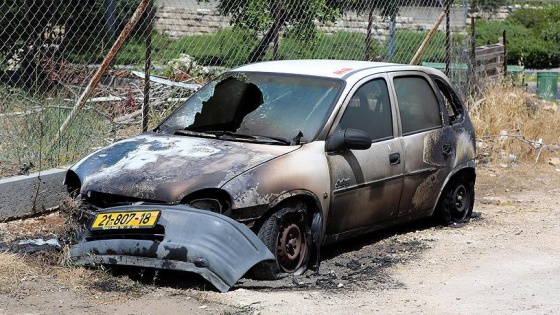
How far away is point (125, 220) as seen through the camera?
651 centimetres

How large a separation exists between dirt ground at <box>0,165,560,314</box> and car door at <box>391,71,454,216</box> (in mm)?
407

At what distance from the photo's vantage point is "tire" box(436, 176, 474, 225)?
895 centimetres

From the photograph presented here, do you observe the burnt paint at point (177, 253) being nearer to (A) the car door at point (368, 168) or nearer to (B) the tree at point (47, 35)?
(A) the car door at point (368, 168)

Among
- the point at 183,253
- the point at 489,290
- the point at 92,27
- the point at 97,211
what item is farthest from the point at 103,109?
the point at 489,290

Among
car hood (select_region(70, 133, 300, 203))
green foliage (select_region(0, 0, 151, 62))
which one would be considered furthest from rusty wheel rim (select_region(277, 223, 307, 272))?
green foliage (select_region(0, 0, 151, 62))

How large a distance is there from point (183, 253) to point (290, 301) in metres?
0.77

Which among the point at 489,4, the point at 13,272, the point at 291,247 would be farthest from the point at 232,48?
the point at 489,4

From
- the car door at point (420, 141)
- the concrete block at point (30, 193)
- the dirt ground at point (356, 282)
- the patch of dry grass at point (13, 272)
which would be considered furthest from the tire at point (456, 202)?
the patch of dry grass at point (13, 272)

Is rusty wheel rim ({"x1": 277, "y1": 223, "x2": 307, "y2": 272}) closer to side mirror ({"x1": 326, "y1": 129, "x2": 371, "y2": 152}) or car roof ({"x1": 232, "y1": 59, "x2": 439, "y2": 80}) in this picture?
side mirror ({"x1": 326, "y1": 129, "x2": 371, "y2": 152})

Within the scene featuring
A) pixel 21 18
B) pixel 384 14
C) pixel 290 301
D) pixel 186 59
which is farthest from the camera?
pixel 384 14

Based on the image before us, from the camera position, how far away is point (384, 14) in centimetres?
1370

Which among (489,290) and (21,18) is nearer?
(489,290)

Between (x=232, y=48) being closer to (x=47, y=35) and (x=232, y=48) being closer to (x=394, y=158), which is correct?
(x=47, y=35)

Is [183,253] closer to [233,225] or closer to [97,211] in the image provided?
[233,225]
